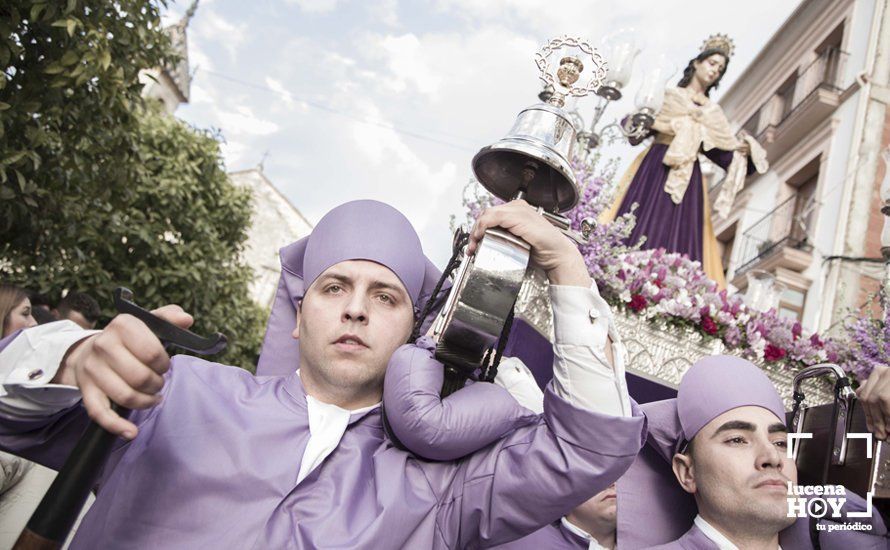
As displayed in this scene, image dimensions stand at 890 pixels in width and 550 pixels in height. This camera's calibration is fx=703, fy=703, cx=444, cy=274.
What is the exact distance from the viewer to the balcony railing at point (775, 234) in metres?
13.9

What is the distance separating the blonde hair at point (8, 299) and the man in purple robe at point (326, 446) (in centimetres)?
347

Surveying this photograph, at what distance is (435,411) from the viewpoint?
1865mm

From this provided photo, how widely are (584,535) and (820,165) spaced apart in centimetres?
1329

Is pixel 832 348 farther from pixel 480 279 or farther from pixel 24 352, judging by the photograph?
pixel 24 352

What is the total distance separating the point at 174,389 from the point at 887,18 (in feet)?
49.5

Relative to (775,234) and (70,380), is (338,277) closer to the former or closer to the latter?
(70,380)

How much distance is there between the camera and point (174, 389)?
2.04 meters

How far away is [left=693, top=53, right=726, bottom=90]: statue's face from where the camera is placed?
6820mm

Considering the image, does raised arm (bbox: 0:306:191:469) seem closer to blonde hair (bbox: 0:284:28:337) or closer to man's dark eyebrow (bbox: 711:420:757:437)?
man's dark eyebrow (bbox: 711:420:757:437)

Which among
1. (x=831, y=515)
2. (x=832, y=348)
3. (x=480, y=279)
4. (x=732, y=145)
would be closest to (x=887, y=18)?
(x=732, y=145)

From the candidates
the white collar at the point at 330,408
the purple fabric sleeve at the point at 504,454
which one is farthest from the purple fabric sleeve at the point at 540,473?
the white collar at the point at 330,408

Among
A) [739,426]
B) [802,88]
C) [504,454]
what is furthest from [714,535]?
[802,88]

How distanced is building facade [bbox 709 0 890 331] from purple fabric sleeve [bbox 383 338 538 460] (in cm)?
959

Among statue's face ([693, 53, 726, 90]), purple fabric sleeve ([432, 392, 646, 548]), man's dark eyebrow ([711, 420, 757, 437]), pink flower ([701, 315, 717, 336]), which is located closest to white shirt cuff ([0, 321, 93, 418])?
purple fabric sleeve ([432, 392, 646, 548])
